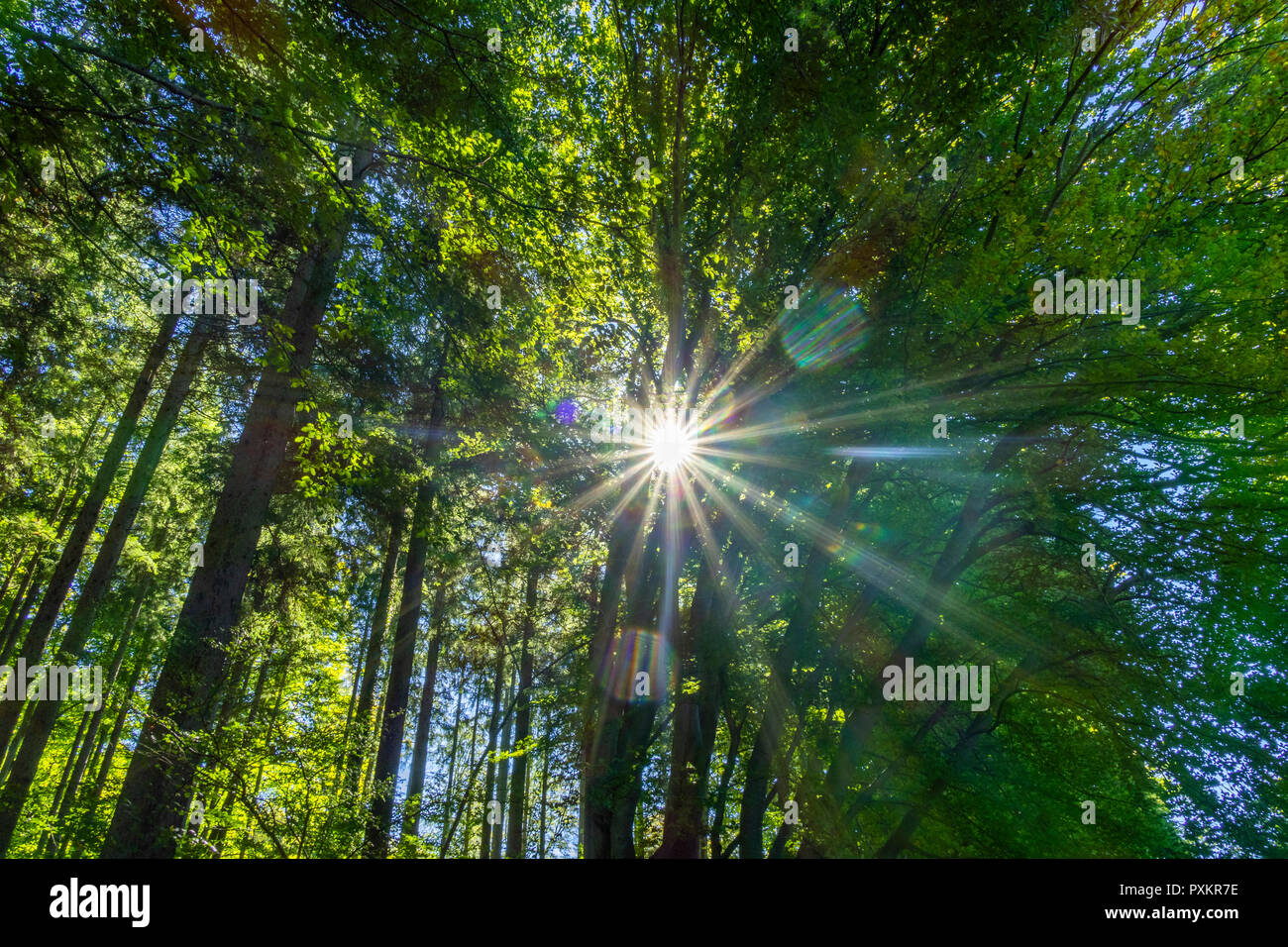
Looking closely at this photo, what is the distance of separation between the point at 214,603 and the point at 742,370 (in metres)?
6.73

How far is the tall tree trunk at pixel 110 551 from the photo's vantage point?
8.43 meters

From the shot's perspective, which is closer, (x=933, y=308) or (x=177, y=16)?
(x=177, y=16)

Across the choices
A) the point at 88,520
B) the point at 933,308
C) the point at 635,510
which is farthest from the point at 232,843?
the point at 933,308

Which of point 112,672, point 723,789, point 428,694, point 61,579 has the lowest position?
point 723,789

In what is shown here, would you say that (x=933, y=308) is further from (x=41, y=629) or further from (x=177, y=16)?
(x=41, y=629)

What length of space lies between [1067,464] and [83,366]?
15.4m

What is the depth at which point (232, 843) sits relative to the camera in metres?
5.72

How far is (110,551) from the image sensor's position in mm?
8930

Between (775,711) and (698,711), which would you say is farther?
(698,711)

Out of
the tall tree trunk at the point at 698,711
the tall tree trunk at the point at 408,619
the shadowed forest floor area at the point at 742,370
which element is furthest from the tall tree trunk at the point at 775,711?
the tall tree trunk at the point at 408,619

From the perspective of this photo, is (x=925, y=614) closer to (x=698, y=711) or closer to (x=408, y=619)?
(x=698, y=711)

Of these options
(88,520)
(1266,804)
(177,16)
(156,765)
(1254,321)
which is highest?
(177,16)

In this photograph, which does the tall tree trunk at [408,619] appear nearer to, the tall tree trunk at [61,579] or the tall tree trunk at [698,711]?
the tall tree trunk at [698,711]

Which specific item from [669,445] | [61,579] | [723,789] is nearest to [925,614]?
[669,445]
